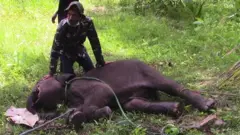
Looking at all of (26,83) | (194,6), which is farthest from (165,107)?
(194,6)

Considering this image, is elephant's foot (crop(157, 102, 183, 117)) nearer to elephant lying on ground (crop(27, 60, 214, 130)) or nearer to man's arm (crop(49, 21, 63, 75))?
elephant lying on ground (crop(27, 60, 214, 130))

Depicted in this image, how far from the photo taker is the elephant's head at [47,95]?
14.4ft

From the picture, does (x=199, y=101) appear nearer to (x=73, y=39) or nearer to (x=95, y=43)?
(x=95, y=43)

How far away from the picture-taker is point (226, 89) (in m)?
4.59

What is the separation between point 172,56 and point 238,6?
2685 millimetres

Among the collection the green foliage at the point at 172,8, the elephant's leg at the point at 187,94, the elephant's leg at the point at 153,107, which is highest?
the green foliage at the point at 172,8

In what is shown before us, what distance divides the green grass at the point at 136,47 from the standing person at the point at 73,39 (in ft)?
2.23

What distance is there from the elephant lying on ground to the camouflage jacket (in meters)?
0.28

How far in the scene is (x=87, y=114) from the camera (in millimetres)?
4141

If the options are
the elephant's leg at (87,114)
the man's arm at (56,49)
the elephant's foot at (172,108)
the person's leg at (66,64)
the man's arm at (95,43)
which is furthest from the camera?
the person's leg at (66,64)

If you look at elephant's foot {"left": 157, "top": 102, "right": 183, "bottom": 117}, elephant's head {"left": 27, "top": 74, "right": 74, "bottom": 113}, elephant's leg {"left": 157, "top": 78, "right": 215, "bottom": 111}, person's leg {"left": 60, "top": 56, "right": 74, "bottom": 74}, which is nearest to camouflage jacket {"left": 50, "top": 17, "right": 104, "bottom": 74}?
person's leg {"left": 60, "top": 56, "right": 74, "bottom": 74}

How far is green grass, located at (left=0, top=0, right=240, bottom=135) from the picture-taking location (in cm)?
419

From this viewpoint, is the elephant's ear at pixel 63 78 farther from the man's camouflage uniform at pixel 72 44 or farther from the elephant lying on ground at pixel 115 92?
the man's camouflage uniform at pixel 72 44

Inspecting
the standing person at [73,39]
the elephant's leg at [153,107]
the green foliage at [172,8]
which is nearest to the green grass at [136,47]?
the elephant's leg at [153,107]
